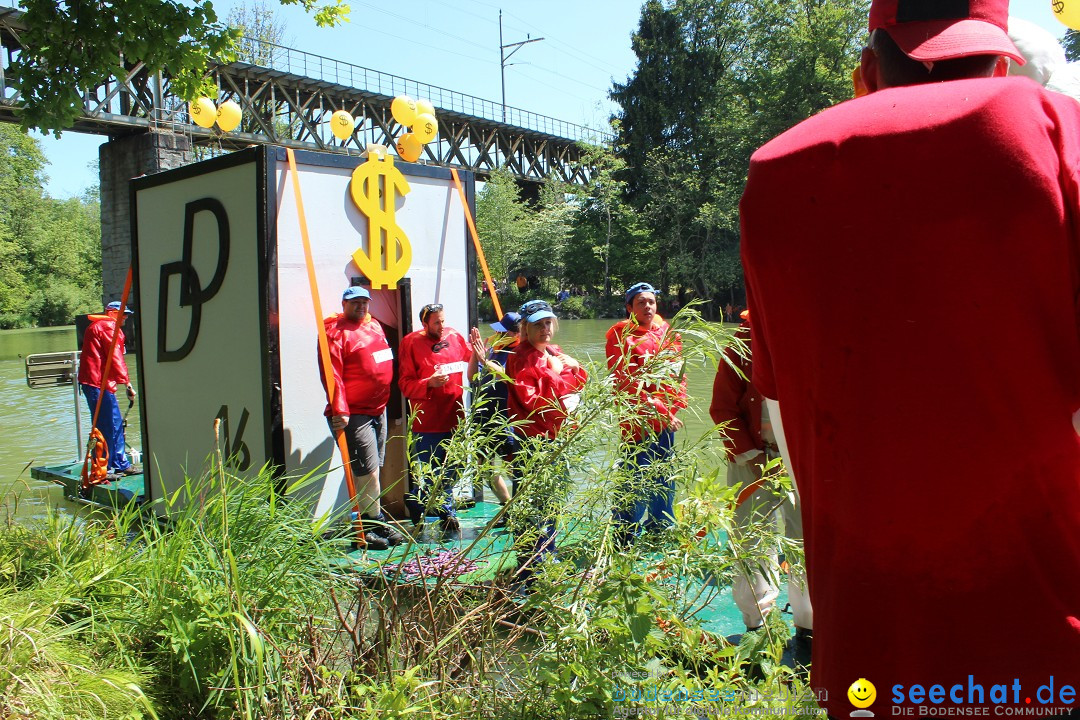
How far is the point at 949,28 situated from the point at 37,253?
76461 millimetres

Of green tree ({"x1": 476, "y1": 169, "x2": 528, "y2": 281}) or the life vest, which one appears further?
green tree ({"x1": 476, "y1": 169, "x2": 528, "y2": 281})

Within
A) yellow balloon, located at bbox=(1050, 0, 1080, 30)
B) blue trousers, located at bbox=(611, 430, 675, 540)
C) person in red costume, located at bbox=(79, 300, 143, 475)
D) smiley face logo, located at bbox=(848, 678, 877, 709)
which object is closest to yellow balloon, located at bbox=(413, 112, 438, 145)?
person in red costume, located at bbox=(79, 300, 143, 475)

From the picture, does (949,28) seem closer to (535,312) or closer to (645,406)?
(645,406)

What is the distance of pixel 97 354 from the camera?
30.3ft

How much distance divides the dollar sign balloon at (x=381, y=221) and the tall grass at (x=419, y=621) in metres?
3.80

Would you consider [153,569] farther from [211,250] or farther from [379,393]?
[211,250]

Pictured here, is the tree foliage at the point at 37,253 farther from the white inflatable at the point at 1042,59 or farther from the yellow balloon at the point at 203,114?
the white inflatable at the point at 1042,59

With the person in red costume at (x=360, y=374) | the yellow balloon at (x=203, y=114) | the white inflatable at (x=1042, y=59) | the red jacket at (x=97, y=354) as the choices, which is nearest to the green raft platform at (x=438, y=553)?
the person in red costume at (x=360, y=374)

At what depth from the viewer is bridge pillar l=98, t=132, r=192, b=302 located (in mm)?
24344

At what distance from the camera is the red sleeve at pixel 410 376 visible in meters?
6.46

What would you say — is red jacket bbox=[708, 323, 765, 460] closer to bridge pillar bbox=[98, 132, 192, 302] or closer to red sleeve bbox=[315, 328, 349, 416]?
red sleeve bbox=[315, 328, 349, 416]

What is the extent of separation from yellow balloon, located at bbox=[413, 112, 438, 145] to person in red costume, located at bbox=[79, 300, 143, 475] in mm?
3435

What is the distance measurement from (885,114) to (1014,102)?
0.16 m

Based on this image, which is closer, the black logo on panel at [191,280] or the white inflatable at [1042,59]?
the white inflatable at [1042,59]
